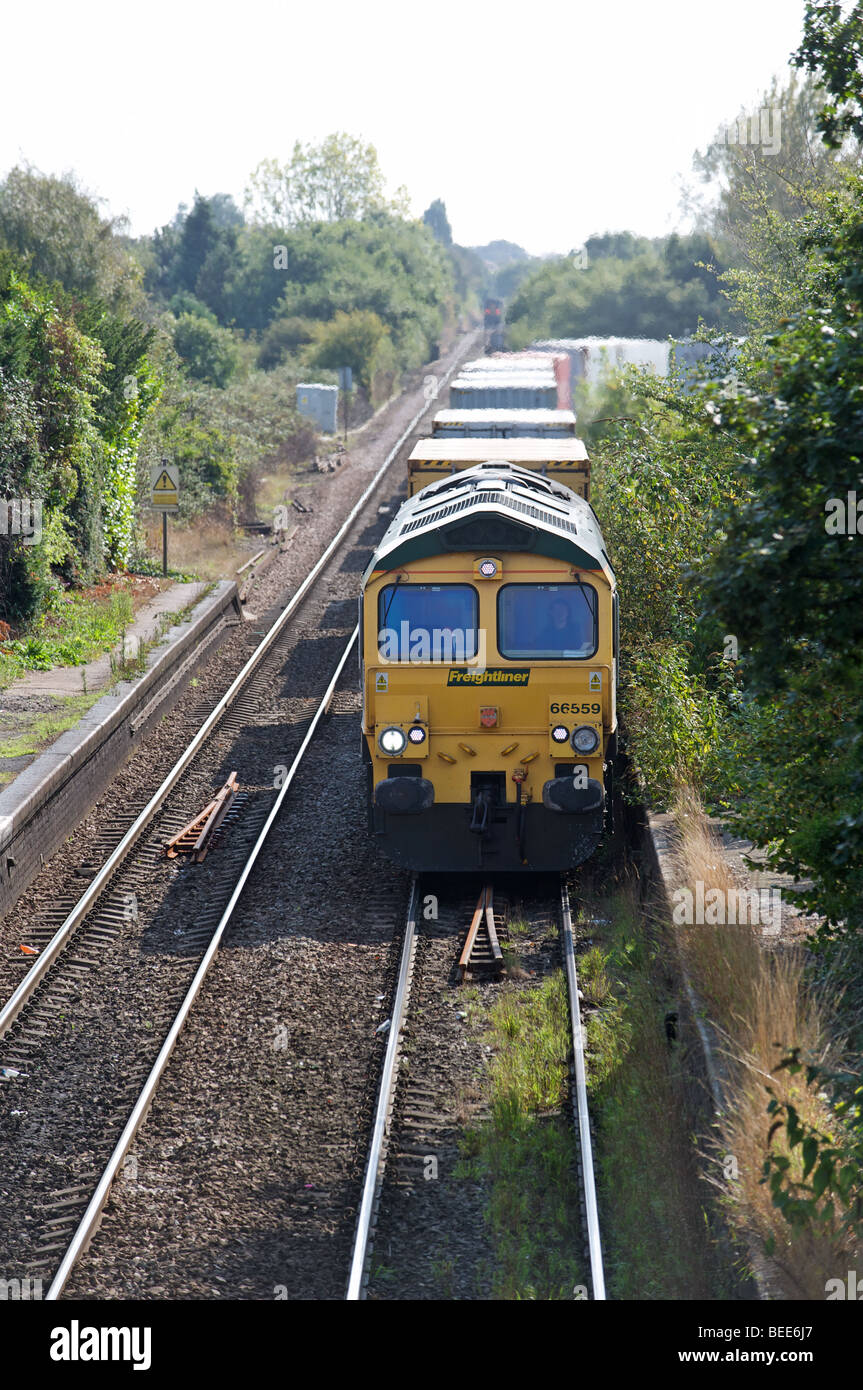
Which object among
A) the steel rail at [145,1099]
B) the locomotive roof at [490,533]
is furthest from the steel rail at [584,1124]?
the locomotive roof at [490,533]

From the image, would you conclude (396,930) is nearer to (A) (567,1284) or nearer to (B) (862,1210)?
A: (A) (567,1284)

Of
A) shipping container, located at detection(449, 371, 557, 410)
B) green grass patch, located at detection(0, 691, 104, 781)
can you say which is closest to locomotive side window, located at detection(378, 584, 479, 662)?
green grass patch, located at detection(0, 691, 104, 781)

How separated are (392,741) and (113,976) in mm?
2935

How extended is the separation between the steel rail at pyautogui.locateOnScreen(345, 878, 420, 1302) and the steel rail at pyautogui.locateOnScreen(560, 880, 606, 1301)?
1142 millimetres

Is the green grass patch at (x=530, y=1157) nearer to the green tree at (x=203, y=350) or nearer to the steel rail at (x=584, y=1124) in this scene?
the steel rail at (x=584, y=1124)

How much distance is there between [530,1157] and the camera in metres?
7.36

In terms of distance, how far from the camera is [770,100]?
140 ft

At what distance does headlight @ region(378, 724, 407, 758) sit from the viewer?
10.7 metres

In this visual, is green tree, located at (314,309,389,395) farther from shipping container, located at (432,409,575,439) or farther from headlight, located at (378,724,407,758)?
headlight, located at (378,724,407,758)

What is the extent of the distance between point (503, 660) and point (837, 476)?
5.59m

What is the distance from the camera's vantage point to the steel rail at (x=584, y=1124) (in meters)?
6.23

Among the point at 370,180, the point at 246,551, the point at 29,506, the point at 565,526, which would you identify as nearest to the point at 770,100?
the point at 246,551

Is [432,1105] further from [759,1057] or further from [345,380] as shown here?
[345,380]

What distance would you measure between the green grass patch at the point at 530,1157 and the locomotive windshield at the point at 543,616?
10.1 feet
